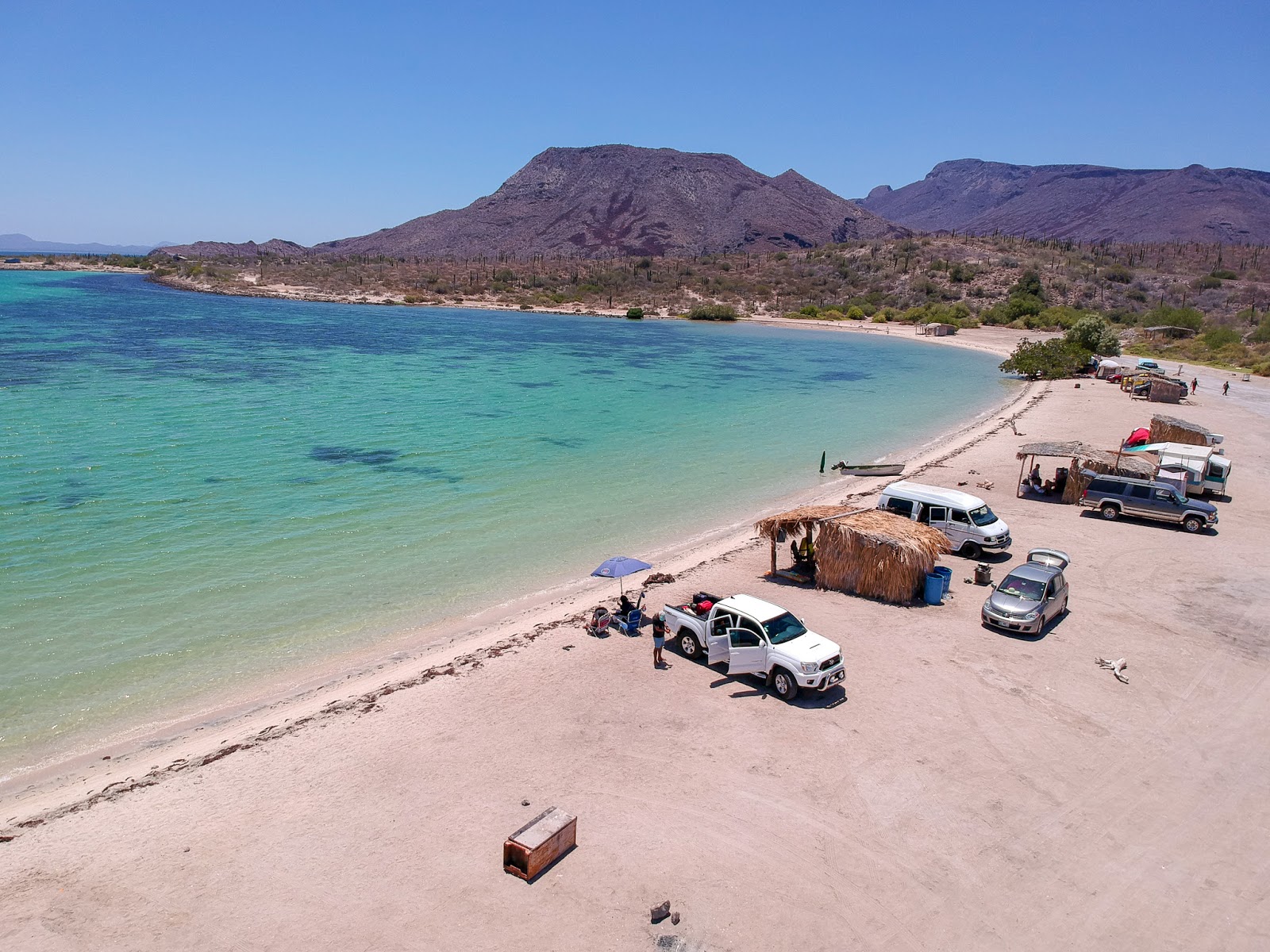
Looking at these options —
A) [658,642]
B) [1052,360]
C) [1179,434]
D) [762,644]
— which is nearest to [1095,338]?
[1052,360]

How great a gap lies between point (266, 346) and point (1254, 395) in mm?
76094

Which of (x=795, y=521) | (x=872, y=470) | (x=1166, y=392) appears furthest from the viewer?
(x=1166, y=392)

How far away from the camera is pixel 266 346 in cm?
6575

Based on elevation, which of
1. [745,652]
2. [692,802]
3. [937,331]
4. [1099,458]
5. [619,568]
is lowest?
[692,802]

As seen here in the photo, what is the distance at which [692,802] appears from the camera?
10.6m

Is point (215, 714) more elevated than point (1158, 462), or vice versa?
point (1158, 462)

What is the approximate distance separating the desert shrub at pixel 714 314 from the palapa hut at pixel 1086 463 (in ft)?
297

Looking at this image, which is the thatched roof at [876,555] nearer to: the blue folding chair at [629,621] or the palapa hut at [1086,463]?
the blue folding chair at [629,621]

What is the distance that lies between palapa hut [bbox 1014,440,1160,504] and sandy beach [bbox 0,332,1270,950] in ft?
31.3

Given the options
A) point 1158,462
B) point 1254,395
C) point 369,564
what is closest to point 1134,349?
point 1254,395

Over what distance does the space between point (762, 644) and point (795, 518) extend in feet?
19.5

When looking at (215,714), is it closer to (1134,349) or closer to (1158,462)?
(1158,462)

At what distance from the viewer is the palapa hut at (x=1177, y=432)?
100 ft

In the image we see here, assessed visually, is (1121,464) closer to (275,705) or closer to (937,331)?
(275,705)
